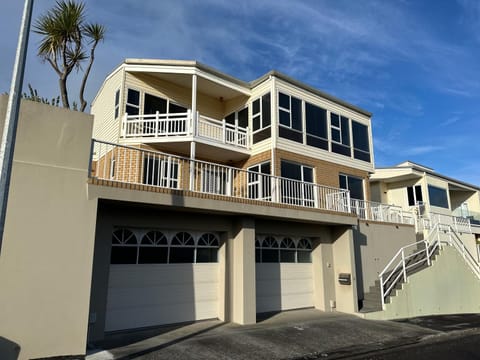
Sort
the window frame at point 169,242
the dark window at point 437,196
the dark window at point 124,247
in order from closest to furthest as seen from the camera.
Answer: the dark window at point 124,247 → the window frame at point 169,242 → the dark window at point 437,196

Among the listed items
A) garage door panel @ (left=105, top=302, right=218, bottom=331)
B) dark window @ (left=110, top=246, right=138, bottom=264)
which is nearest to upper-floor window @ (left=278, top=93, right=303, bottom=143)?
garage door panel @ (left=105, top=302, right=218, bottom=331)

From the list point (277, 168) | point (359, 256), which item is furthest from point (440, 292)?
point (277, 168)

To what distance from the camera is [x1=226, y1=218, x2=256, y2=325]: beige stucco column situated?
10.2 meters

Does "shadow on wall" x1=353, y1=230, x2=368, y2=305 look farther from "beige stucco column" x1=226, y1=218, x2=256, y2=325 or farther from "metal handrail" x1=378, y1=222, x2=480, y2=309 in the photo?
"beige stucco column" x1=226, y1=218, x2=256, y2=325

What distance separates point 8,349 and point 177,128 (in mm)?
9147

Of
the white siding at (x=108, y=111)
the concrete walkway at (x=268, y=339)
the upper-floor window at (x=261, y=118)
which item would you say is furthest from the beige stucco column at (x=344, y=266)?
the white siding at (x=108, y=111)

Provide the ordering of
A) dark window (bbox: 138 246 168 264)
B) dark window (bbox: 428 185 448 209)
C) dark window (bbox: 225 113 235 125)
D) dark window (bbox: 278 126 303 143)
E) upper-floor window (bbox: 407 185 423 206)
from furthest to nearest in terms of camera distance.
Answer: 1. dark window (bbox: 428 185 448 209)
2. upper-floor window (bbox: 407 185 423 206)
3. dark window (bbox: 225 113 235 125)
4. dark window (bbox: 278 126 303 143)
5. dark window (bbox: 138 246 168 264)

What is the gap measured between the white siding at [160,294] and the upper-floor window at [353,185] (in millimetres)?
8368

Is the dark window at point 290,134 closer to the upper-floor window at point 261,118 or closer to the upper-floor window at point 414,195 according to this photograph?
the upper-floor window at point 261,118

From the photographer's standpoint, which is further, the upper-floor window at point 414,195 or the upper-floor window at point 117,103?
the upper-floor window at point 414,195

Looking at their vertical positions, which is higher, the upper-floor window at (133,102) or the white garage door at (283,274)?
the upper-floor window at (133,102)

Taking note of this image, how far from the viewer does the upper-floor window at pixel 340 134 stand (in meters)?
16.7

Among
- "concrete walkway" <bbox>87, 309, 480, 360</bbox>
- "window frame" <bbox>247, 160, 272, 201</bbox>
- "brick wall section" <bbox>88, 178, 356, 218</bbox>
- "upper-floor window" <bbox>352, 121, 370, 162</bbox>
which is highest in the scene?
"upper-floor window" <bbox>352, 121, 370, 162</bbox>

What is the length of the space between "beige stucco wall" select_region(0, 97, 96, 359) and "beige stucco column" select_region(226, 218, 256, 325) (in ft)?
15.0
